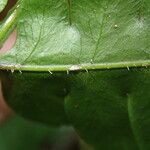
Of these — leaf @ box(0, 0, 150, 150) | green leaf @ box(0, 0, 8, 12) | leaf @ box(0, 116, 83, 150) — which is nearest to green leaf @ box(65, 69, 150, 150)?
leaf @ box(0, 0, 150, 150)

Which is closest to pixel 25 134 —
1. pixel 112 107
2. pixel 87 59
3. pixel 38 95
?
pixel 38 95

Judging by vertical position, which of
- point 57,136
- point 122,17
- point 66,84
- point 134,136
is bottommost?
point 57,136

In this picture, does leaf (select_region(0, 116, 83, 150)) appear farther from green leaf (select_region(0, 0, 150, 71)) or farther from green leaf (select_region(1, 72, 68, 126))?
green leaf (select_region(0, 0, 150, 71))

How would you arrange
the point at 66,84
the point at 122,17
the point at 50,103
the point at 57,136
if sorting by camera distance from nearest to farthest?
1. the point at 122,17
2. the point at 66,84
3. the point at 50,103
4. the point at 57,136

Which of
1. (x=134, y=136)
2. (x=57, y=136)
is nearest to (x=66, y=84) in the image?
(x=134, y=136)

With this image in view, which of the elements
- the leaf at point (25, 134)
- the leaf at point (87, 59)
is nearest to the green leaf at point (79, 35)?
the leaf at point (87, 59)

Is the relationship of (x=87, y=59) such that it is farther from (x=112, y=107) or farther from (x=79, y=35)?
(x=112, y=107)

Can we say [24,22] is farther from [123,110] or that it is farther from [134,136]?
[134,136]

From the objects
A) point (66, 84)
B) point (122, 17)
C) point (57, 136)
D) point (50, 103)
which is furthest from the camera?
point (57, 136)
